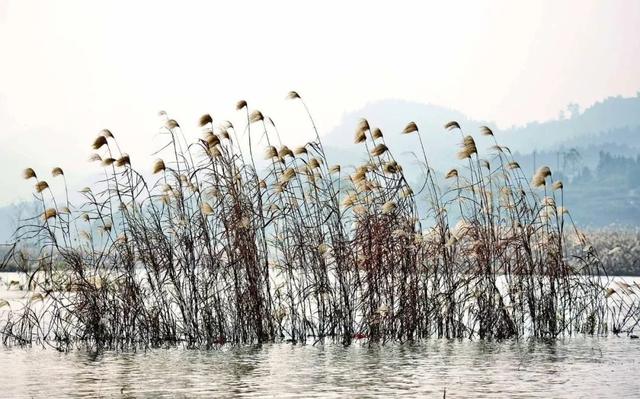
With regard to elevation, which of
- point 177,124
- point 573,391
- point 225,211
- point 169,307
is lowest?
point 573,391

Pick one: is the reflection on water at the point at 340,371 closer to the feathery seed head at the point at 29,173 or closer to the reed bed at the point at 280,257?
the reed bed at the point at 280,257

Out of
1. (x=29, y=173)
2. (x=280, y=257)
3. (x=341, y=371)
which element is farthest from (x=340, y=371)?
(x=29, y=173)

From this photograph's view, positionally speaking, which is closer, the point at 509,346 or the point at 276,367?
the point at 276,367

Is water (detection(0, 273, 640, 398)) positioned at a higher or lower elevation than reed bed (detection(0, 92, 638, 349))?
lower

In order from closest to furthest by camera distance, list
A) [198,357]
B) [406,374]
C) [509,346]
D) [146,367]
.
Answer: [406,374] < [146,367] < [198,357] < [509,346]

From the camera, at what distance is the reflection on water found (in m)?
7.84

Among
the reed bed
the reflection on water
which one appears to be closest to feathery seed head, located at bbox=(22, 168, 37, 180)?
the reed bed

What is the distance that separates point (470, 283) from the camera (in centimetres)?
1088

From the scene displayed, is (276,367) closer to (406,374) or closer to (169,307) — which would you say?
(406,374)

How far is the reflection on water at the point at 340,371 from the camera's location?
25.7ft

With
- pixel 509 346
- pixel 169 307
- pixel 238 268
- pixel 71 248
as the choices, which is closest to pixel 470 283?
pixel 509 346

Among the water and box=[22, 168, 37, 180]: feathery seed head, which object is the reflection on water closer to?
the water

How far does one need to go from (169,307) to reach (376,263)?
217 cm

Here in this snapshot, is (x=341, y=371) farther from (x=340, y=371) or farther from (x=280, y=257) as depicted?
(x=280, y=257)
